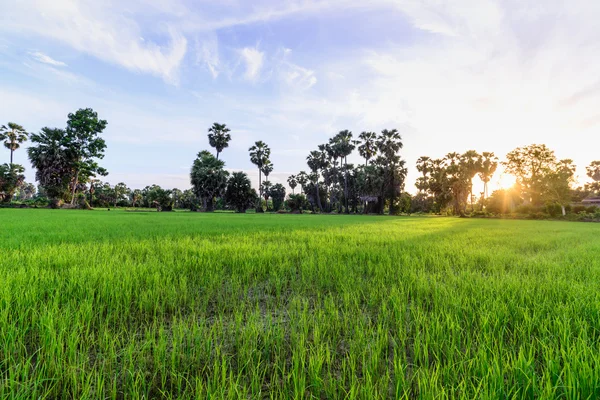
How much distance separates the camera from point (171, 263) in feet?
13.9

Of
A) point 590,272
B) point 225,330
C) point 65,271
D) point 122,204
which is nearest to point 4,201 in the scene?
point 122,204

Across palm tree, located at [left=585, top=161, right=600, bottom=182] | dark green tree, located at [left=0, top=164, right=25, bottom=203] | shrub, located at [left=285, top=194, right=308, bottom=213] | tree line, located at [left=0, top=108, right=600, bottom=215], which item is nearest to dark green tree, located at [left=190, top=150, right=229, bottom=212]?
tree line, located at [left=0, top=108, right=600, bottom=215]

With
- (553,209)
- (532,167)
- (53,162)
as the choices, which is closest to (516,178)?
(532,167)

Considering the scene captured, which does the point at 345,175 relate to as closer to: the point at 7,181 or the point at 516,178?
the point at 516,178

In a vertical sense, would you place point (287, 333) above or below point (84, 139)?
below

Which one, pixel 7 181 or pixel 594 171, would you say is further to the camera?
pixel 594 171

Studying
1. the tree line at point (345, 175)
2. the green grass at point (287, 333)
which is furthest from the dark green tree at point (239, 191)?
the green grass at point (287, 333)

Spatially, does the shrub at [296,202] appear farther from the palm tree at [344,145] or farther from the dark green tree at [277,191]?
the dark green tree at [277,191]

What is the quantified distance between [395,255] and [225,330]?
417 cm

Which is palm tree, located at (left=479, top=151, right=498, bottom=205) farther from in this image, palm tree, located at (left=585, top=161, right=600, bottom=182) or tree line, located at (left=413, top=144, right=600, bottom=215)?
palm tree, located at (left=585, top=161, right=600, bottom=182)

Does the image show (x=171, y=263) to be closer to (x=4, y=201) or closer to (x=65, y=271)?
(x=65, y=271)

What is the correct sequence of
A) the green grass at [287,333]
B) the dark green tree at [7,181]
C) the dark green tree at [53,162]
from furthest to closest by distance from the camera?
the dark green tree at [7,181]
the dark green tree at [53,162]
the green grass at [287,333]

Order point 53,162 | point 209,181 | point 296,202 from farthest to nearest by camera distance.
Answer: point 296,202 → point 209,181 → point 53,162

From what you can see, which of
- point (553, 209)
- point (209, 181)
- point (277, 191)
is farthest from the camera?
point (277, 191)
